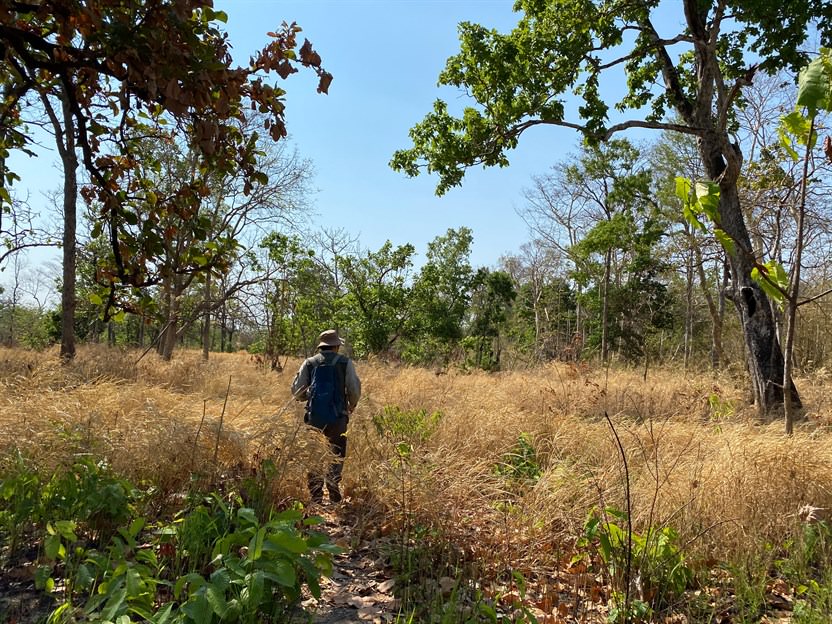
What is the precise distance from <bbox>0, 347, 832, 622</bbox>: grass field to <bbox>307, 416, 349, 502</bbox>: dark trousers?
0.40 ft

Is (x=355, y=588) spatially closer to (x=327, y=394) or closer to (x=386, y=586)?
(x=386, y=586)

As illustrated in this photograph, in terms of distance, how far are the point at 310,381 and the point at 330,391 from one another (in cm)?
31

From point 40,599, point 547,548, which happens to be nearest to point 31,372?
point 40,599

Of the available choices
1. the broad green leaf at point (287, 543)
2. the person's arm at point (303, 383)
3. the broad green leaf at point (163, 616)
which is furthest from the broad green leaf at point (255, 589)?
the person's arm at point (303, 383)

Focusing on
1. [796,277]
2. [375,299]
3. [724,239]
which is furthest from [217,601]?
[375,299]

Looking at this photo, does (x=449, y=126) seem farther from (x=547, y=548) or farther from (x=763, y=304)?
(x=547, y=548)

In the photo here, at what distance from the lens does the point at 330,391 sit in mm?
4895

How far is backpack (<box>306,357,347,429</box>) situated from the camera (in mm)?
4845

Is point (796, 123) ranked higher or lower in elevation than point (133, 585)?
higher

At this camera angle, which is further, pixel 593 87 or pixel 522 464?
pixel 593 87

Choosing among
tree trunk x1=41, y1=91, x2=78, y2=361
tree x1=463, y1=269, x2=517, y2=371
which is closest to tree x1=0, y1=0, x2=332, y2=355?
tree trunk x1=41, y1=91, x2=78, y2=361

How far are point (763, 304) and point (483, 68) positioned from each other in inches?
242

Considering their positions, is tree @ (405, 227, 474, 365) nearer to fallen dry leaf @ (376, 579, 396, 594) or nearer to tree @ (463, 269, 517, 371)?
tree @ (463, 269, 517, 371)

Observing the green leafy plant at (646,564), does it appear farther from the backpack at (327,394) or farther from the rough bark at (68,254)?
the rough bark at (68,254)
